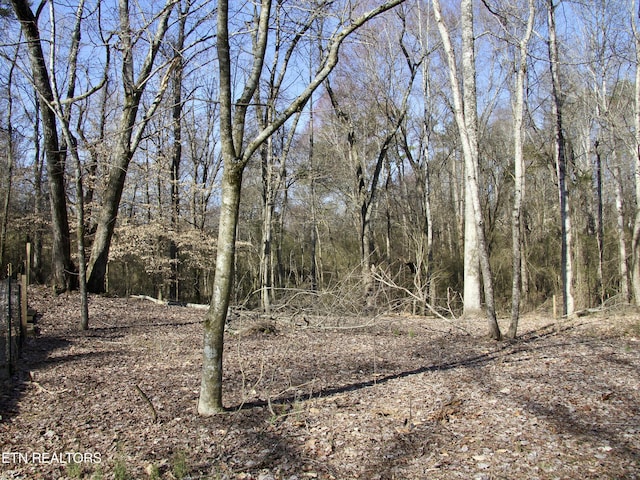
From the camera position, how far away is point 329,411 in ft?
14.5

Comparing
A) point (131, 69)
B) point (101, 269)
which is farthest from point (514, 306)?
point (101, 269)

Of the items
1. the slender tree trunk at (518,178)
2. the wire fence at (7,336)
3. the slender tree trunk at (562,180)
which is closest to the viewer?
the wire fence at (7,336)

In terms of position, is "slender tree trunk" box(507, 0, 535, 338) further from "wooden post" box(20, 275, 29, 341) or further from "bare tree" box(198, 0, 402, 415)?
"wooden post" box(20, 275, 29, 341)

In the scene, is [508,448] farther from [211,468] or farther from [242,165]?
[242,165]

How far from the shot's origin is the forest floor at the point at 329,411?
11.0 ft

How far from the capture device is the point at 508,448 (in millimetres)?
3529

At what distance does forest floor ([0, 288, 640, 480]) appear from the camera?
11.0 feet

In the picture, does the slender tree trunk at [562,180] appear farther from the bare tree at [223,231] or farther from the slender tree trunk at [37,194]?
the slender tree trunk at [37,194]

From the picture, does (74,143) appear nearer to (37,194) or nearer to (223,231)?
(223,231)

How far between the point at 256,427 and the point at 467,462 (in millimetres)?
1696

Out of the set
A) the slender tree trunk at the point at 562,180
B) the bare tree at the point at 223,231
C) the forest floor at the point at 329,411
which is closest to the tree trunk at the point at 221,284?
the bare tree at the point at 223,231

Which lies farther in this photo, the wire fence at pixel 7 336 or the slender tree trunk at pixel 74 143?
the slender tree trunk at pixel 74 143

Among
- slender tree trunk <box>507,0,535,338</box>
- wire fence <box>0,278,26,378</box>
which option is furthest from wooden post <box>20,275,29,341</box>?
slender tree trunk <box>507,0,535,338</box>

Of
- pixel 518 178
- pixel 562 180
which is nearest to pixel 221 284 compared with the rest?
pixel 518 178
